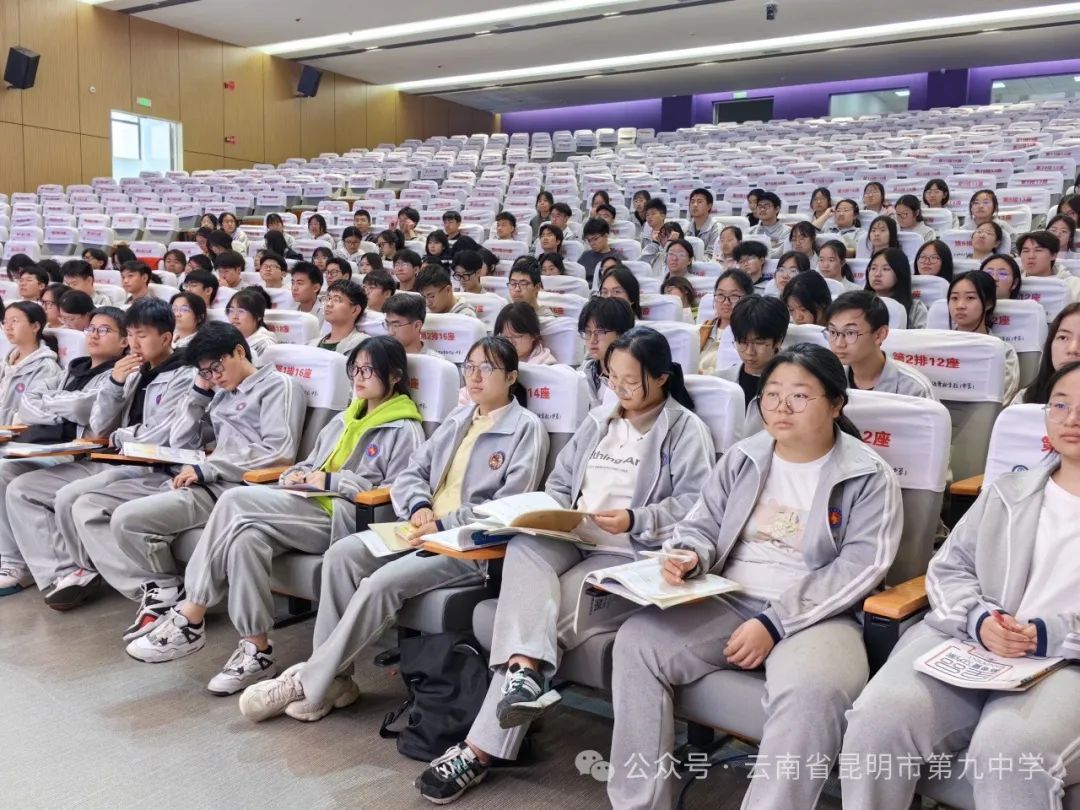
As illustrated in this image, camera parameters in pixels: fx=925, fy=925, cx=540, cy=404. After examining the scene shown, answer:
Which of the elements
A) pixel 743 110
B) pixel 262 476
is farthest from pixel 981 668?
pixel 743 110

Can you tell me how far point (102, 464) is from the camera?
137 inches

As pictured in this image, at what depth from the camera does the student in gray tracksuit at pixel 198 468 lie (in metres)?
2.87

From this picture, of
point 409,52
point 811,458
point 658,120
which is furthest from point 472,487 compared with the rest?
point 658,120

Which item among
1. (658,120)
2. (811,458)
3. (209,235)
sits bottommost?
(811,458)

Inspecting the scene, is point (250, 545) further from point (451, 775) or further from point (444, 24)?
point (444, 24)

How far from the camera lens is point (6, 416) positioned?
12.9ft

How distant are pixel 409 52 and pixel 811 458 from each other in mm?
15268

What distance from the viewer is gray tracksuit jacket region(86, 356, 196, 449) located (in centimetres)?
337

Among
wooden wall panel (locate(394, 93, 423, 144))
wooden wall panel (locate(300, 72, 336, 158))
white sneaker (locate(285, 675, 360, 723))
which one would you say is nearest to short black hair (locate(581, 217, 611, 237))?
white sneaker (locate(285, 675, 360, 723))

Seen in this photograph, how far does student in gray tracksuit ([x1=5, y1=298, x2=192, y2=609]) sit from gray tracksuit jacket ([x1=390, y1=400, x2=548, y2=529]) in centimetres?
115

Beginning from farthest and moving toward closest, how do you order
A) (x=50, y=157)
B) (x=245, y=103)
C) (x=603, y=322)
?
(x=245, y=103)
(x=50, y=157)
(x=603, y=322)

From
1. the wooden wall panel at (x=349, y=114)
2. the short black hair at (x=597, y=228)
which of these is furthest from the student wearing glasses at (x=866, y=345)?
the wooden wall panel at (x=349, y=114)

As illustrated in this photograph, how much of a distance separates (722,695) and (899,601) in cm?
39

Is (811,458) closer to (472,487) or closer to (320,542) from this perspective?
(472,487)
